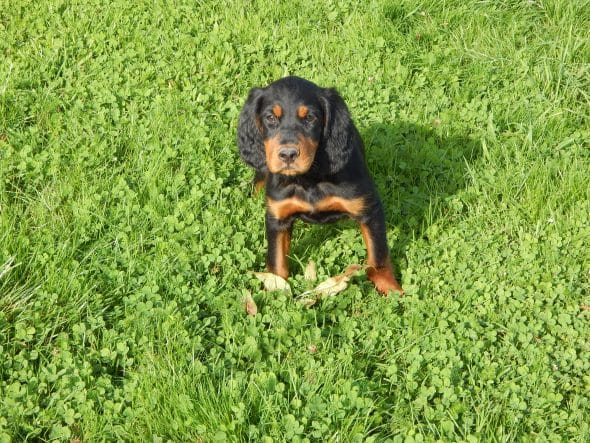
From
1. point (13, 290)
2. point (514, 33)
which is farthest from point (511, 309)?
point (514, 33)

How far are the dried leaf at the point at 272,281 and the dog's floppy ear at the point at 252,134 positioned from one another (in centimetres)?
54

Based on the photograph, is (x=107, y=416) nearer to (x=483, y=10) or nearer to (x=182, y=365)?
(x=182, y=365)

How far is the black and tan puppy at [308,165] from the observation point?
3656mm

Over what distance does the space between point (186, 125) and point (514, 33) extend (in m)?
2.58

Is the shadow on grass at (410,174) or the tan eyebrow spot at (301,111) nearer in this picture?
the tan eyebrow spot at (301,111)

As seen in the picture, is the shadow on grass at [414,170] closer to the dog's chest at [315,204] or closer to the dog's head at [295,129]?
the dog's chest at [315,204]

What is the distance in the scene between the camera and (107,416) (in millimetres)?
3098

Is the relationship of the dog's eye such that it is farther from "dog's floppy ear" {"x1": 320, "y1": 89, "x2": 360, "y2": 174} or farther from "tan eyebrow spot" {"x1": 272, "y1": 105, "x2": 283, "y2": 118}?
"dog's floppy ear" {"x1": 320, "y1": 89, "x2": 360, "y2": 174}

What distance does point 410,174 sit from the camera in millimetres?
4871

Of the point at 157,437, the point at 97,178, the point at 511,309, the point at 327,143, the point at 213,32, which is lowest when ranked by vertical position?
the point at 157,437

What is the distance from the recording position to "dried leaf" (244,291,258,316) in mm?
3746

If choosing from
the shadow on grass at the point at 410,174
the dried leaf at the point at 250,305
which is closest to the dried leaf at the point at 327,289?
the dried leaf at the point at 250,305

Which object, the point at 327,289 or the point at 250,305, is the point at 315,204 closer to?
the point at 327,289

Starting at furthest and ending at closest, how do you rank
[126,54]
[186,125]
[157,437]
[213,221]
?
1. [126,54]
2. [186,125]
3. [213,221]
4. [157,437]
